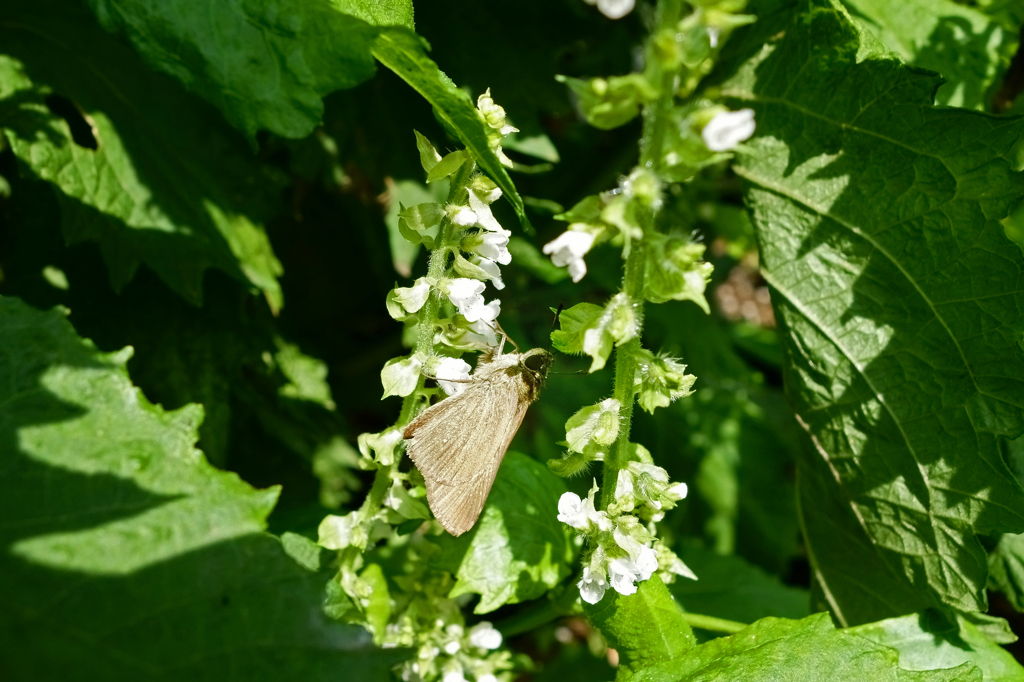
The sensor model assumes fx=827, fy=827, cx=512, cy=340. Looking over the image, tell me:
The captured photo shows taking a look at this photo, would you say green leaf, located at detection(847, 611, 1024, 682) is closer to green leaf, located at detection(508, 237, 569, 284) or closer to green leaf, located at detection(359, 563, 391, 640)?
green leaf, located at detection(359, 563, 391, 640)

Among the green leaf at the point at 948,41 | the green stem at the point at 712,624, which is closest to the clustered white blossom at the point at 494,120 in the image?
the green stem at the point at 712,624

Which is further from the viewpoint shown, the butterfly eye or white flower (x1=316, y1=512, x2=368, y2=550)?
the butterfly eye

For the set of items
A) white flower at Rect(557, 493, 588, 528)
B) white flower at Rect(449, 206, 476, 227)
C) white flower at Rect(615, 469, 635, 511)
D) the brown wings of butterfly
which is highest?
white flower at Rect(449, 206, 476, 227)

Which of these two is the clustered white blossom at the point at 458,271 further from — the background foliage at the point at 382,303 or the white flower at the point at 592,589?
the white flower at the point at 592,589

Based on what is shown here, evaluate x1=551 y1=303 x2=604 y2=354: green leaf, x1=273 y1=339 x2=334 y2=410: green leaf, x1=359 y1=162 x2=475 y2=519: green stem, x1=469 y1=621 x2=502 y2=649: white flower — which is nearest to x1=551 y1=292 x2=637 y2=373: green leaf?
x1=551 y1=303 x2=604 y2=354: green leaf

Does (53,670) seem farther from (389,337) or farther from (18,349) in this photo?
(389,337)

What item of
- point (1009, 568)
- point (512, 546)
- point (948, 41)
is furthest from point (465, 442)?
point (948, 41)


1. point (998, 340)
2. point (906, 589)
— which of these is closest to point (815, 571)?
point (906, 589)
